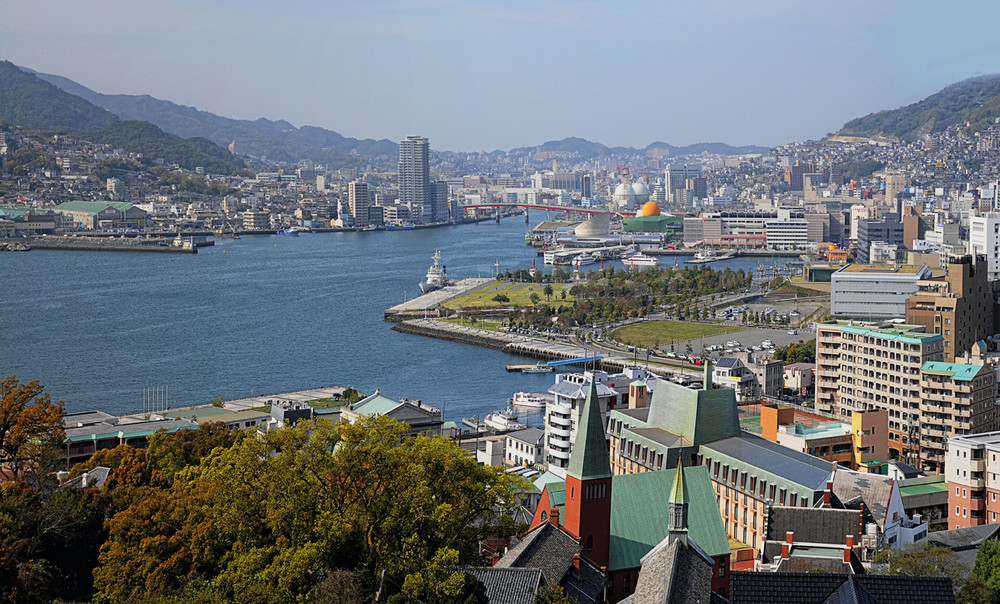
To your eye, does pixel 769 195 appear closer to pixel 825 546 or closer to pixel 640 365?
pixel 640 365

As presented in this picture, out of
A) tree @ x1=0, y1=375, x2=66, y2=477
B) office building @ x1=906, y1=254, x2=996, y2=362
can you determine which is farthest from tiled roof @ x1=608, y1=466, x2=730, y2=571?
office building @ x1=906, y1=254, x2=996, y2=362

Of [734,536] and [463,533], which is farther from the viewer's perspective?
[734,536]

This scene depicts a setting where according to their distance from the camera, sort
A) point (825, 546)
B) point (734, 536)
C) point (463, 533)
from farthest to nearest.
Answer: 1. point (734, 536)
2. point (825, 546)
3. point (463, 533)

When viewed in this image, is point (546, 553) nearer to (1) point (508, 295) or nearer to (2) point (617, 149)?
(1) point (508, 295)

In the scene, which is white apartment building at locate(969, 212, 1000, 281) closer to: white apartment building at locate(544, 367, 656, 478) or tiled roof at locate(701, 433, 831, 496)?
white apartment building at locate(544, 367, 656, 478)

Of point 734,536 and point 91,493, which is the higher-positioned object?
point 91,493

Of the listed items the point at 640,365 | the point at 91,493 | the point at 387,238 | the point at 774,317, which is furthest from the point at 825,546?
the point at 387,238

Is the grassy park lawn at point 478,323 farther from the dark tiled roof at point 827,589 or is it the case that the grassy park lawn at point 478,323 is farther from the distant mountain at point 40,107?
the distant mountain at point 40,107
